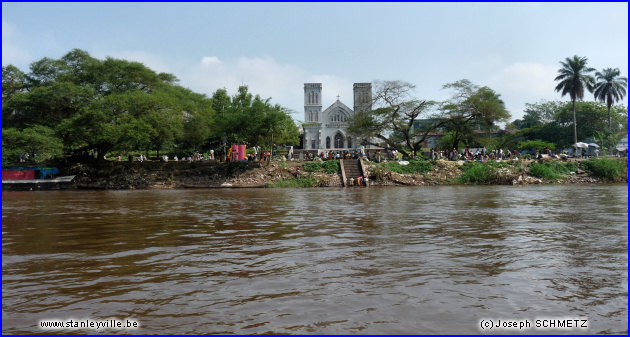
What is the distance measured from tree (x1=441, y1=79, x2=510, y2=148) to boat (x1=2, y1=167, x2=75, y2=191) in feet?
107

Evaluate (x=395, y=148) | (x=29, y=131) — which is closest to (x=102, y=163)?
(x=29, y=131)

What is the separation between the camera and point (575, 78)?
51.5 metres

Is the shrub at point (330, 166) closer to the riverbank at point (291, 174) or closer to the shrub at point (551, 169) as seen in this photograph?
the riverbank at point (291, 174)

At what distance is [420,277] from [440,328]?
167 centimetres

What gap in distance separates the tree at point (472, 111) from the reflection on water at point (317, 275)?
33411 mm

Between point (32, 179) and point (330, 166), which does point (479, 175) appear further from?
point (32, 179)

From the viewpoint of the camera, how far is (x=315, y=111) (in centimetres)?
7788

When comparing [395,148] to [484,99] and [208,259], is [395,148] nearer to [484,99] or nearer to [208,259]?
[484,99]

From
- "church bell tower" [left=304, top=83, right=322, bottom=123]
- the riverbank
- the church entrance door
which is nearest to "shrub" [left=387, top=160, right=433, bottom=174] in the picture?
the riverbank

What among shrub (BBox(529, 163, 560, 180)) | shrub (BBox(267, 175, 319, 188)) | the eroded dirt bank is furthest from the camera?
shrub (BBox(529, 163, 560, 180))

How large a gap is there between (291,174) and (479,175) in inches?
527

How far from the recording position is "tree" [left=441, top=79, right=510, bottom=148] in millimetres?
42531

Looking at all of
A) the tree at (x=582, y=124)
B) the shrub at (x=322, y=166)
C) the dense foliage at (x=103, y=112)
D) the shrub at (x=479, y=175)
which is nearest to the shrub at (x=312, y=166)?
the shrub at (x=322, y=166)

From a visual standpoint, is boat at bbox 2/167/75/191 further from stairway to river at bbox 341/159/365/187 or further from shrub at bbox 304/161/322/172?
stairway to river at bbox 341/159/365/187
